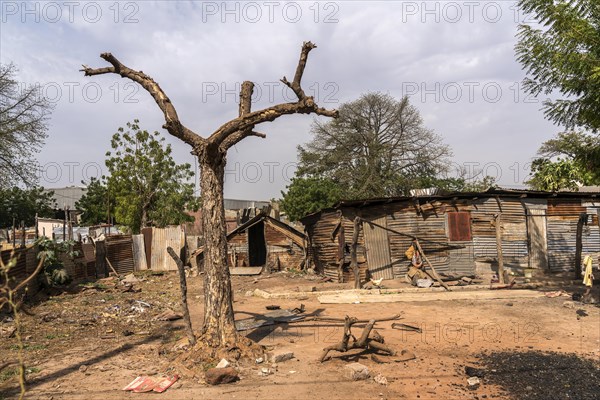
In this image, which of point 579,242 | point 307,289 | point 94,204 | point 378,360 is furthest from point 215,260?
point 94,204

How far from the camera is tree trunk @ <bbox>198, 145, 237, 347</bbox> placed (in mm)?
7465

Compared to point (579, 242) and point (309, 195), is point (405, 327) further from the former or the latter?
point (309, 195)

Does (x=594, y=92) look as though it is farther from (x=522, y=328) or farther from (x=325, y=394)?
(x=325, y=394)

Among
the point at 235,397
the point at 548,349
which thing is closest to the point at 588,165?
the point at 548,349

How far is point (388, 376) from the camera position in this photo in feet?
22.0

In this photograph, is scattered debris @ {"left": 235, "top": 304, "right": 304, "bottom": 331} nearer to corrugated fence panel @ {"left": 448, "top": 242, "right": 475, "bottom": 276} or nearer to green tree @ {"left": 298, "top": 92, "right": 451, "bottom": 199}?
corrugated fence panel @ {"left": 448, "top": 242, "right": 475, "bottom": 276}

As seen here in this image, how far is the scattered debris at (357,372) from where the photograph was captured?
6594 mm

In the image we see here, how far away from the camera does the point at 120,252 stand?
72.2 ft

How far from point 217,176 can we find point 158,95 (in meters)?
1.92

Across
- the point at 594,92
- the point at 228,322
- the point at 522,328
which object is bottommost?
the point at 522,328

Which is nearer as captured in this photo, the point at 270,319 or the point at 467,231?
the point at 270,319

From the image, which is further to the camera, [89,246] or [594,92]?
[89,246]

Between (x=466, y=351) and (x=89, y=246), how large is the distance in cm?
1741

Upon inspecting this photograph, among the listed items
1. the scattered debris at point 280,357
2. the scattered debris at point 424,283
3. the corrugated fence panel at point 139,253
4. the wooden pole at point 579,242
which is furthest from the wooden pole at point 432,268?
the corrugated fence panel at point 139,253
